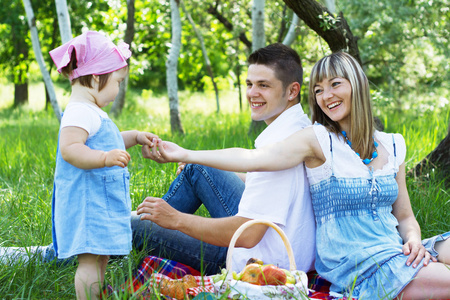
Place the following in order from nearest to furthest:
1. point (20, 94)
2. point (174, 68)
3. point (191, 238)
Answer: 1. point (191, 238)
2. point (174, 68)
3. point (20, 94)

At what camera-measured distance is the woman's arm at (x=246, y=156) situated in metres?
2.49

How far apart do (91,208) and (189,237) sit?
787mm

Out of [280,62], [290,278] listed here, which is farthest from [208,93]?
[290,278]

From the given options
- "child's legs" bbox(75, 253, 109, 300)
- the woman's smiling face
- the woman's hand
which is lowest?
"child's legs" bbox(75, 253, 109, 300)

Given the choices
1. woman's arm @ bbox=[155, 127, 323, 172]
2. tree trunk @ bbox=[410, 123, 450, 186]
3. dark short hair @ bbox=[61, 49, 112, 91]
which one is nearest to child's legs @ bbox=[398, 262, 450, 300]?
woman's arm @ bbox=[155, 127, 323, 172]

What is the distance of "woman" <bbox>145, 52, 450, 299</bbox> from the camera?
249 centimetres

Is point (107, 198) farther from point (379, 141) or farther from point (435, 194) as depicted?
point (435, 194)

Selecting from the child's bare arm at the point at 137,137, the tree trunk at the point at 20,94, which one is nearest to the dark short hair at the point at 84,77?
the child's bare arm at the point at 137,137

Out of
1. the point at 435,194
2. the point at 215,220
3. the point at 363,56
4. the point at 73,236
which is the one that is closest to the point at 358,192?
the point at 215,220

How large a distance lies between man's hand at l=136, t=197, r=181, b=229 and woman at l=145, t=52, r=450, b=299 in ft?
0.07

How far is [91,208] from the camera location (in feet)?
7.86

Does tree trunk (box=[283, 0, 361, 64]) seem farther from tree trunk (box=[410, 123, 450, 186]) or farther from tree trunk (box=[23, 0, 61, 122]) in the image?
tree trunk (box=[23, 0, 61, 122])

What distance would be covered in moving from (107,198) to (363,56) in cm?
859

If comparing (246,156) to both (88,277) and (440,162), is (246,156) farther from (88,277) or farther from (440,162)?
(440,162)
